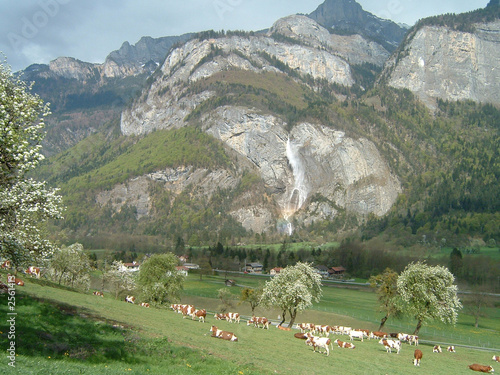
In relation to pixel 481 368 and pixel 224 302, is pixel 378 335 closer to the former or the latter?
pixel 481 368

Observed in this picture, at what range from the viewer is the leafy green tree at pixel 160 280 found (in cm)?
7081

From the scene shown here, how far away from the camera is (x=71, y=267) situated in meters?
76.3

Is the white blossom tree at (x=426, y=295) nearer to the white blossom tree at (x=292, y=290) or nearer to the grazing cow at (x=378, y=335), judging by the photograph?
the grazing cow at (x=378, y=335)

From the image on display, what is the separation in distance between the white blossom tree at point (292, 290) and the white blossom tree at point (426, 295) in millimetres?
13329

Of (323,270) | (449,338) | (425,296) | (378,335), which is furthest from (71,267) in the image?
(323,270)

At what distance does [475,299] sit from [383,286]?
55693 mm

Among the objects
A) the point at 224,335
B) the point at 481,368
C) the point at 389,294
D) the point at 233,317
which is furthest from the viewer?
the point at 389,294

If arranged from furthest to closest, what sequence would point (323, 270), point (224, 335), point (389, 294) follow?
point (323, 270) < point (389, 294) < point (224, 335)

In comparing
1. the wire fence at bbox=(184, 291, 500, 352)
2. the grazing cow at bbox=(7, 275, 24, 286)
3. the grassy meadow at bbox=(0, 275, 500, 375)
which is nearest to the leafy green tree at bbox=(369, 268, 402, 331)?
the wire fence at bbox=(184, 291, 500, 352)

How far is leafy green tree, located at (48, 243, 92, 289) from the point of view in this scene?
7388cm

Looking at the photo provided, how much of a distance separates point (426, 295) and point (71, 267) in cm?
5919

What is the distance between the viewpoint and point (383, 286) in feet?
223

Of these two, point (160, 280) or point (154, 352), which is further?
point (160, 280)

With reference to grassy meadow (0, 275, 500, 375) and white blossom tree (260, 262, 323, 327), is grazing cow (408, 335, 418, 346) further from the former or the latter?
white blossom tree (260, 262, 323, 327)
